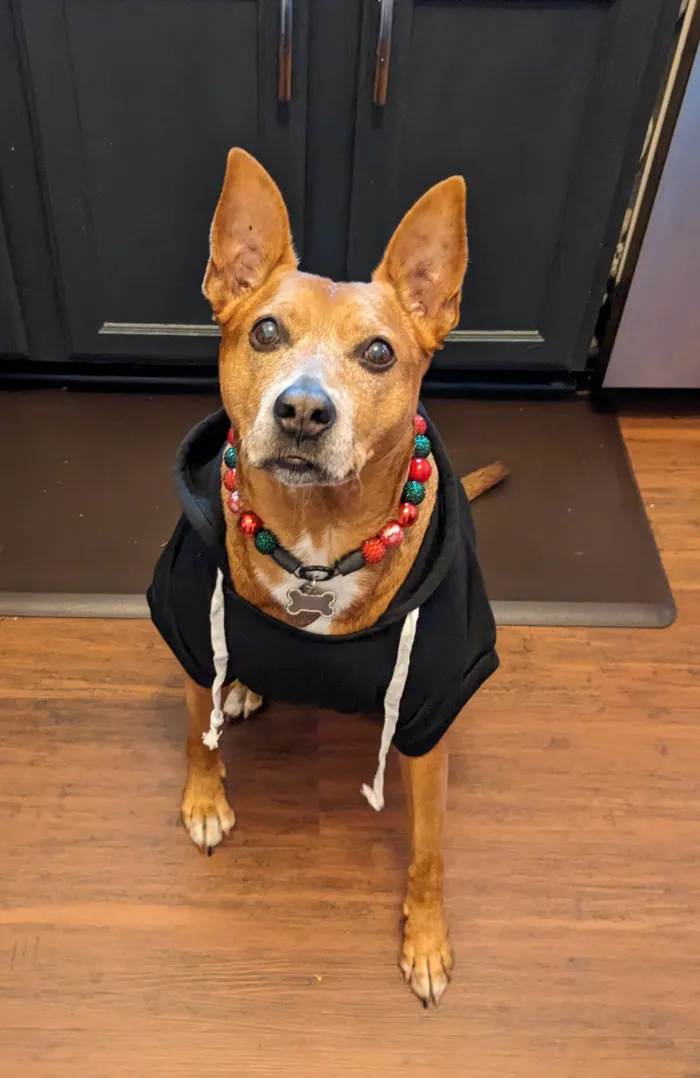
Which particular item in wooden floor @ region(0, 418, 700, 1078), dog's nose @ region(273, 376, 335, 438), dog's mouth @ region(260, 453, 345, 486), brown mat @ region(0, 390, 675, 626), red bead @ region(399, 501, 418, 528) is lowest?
wooden floor @ region(0, 418, 700, 1078)

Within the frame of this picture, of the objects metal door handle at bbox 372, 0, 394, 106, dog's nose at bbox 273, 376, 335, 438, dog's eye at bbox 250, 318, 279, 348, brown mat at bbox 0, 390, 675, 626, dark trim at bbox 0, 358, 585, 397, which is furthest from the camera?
dark trim at bbox 0, 358, 585, 397

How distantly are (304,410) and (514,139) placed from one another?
57.6 inches

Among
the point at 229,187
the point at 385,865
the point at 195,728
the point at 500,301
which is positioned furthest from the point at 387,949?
the point at 500,301

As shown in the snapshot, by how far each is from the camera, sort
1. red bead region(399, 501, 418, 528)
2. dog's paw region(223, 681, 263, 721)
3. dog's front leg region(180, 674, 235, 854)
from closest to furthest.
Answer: red bead region(399, 501, 418, 528) → dog's front leg region(180, 674, 235, 854) → dog's paw region(223, 681, 263, 721)

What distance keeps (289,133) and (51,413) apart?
3.43ft

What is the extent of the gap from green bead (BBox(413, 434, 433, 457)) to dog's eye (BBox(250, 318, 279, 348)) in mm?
291

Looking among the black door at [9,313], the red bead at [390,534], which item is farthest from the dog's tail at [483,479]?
the black door at [9,313]

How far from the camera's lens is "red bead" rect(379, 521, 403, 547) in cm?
139

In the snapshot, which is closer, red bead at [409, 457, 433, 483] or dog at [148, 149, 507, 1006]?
dog at [148, 149, 507, 1006]

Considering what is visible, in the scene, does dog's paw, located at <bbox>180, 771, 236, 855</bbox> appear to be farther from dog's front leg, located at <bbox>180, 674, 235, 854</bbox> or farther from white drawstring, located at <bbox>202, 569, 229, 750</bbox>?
white drawstring, located at <bbox>202, 569, 229, 750</bbox>

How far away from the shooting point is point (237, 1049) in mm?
1531

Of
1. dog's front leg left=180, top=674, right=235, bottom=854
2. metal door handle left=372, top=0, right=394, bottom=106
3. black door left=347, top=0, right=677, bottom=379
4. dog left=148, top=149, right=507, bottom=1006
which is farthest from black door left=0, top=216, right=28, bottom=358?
dog's front leg left=180, top=674, right=235, bottom=854

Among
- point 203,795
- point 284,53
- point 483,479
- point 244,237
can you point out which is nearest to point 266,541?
point 244,237

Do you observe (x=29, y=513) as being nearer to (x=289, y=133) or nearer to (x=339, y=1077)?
(x=289, y=133)
